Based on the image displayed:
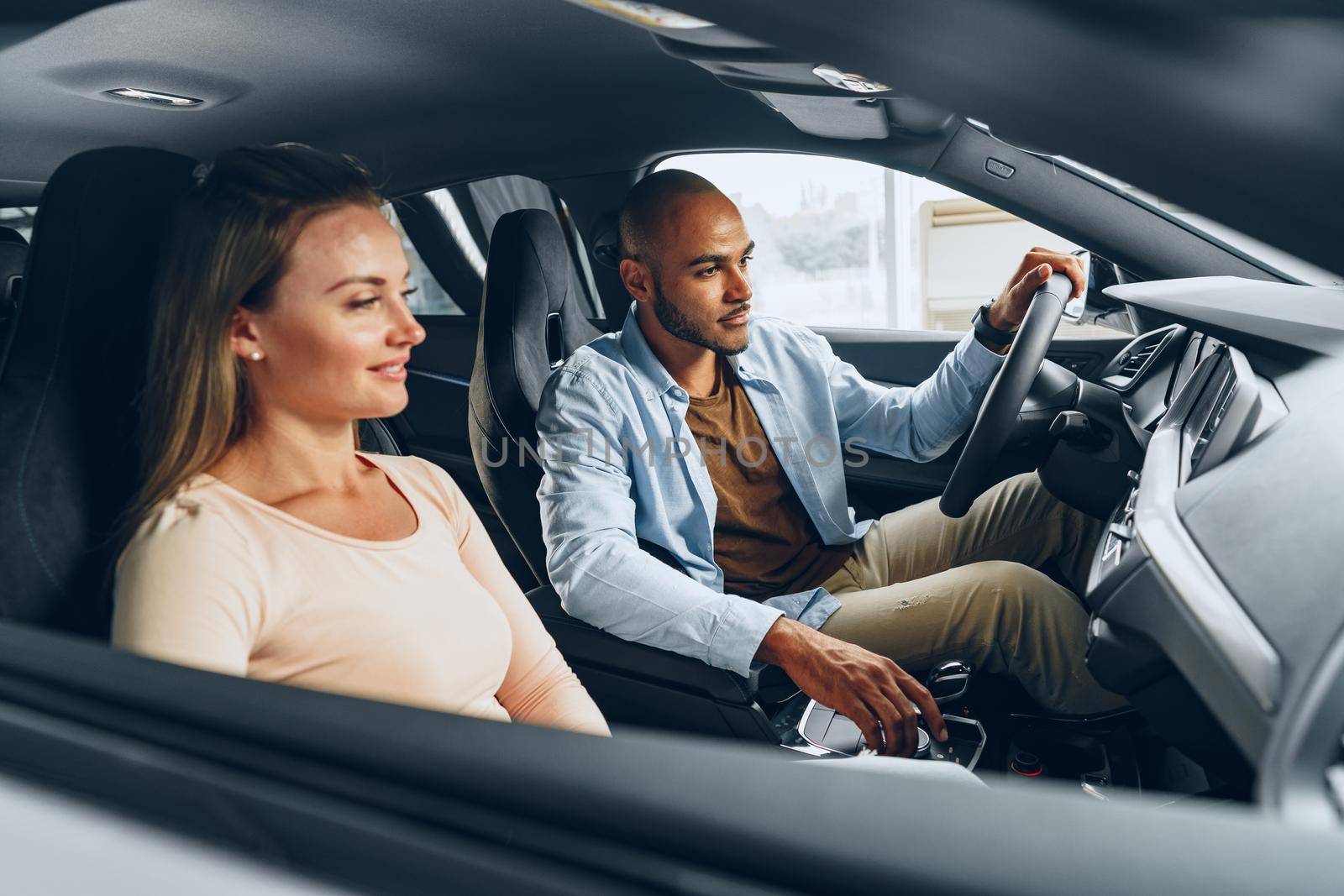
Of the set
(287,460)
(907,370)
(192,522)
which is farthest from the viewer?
(907,370)

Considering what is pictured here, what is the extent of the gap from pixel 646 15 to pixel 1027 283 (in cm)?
110

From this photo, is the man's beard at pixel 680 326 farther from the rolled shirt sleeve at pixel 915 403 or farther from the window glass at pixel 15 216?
the window glass at pixel 15 216

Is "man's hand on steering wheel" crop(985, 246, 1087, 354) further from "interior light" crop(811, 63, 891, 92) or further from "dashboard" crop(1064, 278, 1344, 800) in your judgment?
"interior light" crop(811, 63, 891, 92)

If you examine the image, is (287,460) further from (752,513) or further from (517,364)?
(752,513)

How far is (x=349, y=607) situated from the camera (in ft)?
3.00

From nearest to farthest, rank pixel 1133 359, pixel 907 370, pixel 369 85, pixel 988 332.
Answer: pixel 369 85 → pixel 988 332 → pixel 1133 359 → pixel 907 370

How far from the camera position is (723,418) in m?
1.87

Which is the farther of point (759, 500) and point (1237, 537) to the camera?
point (759, 500)

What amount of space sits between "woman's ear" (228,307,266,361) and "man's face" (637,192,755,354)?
38.7 inches

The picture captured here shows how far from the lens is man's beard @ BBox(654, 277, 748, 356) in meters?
1.82

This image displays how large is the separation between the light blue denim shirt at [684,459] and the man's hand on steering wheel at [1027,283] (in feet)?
0.22

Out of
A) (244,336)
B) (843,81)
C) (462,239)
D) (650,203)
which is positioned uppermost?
(843,81)

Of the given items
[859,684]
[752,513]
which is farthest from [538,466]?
[859,684]

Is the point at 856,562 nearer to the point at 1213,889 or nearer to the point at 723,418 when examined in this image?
the point at 723,418
